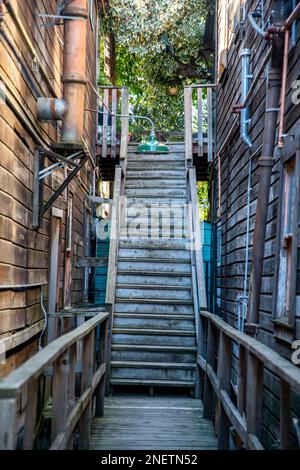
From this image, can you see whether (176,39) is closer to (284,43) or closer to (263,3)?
(263,3)

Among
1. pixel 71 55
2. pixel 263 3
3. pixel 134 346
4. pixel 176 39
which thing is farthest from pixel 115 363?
pixel 176 39

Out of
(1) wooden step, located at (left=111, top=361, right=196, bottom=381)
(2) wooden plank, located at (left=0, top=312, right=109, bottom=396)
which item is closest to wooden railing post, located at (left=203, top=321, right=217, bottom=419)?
(1) wooden step, located at (left=111, top=361, right=196, bottom=381)

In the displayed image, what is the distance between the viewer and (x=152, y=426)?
18.1 ft

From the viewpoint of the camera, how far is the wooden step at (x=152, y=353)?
749cm

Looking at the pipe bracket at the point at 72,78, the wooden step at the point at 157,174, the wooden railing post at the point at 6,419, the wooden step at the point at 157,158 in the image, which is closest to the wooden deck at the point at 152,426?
the wooden railing post at the point at 6,419

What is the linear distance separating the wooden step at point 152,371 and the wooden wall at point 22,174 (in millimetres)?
1096

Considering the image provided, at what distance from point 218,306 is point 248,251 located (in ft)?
11.9

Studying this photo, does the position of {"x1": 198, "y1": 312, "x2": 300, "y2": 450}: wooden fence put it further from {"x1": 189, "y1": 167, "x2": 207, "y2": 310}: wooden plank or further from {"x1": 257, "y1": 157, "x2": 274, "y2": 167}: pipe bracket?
{"x1": 189, "y1": 167, "x2": 207, "y2": 310}: wooden plank

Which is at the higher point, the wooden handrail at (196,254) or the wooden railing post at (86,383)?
the wooden handrail at (196,254)

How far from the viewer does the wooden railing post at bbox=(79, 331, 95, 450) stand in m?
4.51

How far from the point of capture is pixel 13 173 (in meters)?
5.61

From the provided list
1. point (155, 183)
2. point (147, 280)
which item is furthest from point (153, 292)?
point (155, 183)

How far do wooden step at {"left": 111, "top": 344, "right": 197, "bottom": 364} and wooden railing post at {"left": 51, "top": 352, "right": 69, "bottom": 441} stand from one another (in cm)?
413

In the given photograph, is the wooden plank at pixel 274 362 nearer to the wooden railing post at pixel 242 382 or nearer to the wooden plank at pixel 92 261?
the wooden railing post at pixel 242 382
